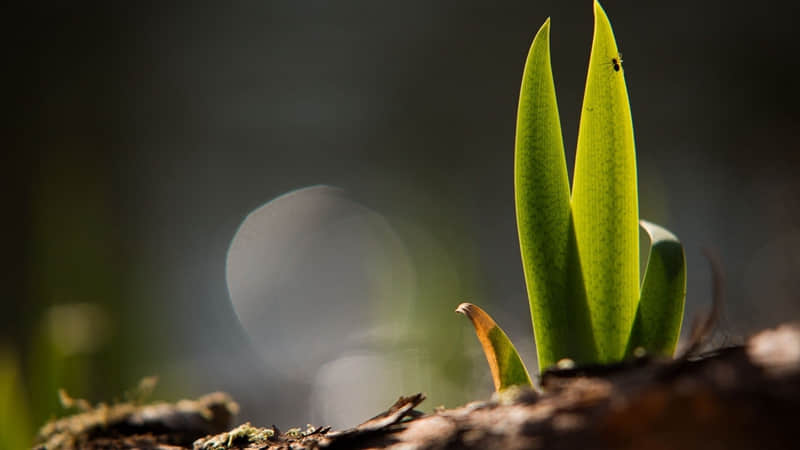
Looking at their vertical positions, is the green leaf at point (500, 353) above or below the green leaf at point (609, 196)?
below

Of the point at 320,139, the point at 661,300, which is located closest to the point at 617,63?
the point at 661,300

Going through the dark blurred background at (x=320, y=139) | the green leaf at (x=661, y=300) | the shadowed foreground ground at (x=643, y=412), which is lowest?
the shadowed foreground ground at (x=643, y=412)

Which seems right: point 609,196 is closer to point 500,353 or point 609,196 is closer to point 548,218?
point 548,218

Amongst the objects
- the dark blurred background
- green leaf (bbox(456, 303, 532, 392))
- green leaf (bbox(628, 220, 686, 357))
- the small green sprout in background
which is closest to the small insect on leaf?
the small green sprout in background

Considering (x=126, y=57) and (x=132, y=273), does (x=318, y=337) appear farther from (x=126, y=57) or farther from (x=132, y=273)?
(x=126, y=57)

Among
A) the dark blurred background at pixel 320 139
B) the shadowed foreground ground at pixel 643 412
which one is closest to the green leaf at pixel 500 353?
the shadowed foreground ground at pixel 643 412

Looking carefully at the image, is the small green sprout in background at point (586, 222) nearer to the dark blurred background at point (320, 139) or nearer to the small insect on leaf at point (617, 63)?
the small insect on leaf at point (617, 63)

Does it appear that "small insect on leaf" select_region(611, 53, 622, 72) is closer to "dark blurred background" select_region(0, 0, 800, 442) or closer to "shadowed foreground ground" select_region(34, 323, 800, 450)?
"shadowed foreground ground" select_region(34, 323, 800, 450)
